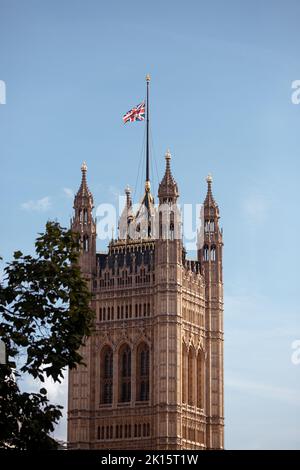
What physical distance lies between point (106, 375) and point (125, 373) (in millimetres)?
1903

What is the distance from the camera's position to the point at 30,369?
1854 inches

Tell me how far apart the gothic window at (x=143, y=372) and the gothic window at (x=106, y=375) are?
285 cm

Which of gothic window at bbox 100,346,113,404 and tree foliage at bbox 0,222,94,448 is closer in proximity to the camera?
tree foliage at bbox 0,222,94,448

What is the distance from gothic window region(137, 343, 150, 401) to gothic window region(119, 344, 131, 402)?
998 mm

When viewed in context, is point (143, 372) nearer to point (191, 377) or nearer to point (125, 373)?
point (125, 373)

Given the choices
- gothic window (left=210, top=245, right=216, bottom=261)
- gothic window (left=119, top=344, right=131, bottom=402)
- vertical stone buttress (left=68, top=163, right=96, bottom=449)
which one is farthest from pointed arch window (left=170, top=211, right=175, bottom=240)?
gothic window (left=119, top=344, right=131, bottom=402)

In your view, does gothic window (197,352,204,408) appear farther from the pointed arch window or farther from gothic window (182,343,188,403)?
the pointed arch window

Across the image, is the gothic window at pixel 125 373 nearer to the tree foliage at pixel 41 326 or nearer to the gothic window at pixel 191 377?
the gothic window at pixel 191 377

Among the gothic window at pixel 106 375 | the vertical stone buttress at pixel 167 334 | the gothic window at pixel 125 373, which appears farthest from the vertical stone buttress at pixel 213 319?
the gothic window at pixel 106 375

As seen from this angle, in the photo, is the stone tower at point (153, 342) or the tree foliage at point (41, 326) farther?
the stone tower at point (153, 342)

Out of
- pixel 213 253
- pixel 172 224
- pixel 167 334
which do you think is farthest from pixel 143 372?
pixel 213 253

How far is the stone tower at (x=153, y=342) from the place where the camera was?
132 m

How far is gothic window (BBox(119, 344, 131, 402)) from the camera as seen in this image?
13438 centimetres
